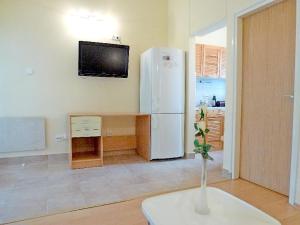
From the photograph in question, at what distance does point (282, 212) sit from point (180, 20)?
3263mm

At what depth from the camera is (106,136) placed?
154 inches

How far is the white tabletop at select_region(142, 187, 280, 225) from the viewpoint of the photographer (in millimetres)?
1124

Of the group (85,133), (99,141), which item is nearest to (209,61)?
(99,141)

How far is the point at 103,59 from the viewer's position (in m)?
3.62

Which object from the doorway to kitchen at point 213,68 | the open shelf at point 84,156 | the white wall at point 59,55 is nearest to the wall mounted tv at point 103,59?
the white wall at point 59,55

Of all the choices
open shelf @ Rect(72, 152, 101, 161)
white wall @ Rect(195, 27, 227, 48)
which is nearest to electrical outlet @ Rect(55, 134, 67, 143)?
open shelf @ Rect(72, 152, 101, 161)

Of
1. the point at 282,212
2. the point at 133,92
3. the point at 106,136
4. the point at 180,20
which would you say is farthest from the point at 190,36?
the point at 282,212

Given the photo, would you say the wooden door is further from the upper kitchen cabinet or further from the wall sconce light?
the wall sconce light

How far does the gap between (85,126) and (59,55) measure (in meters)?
1.30

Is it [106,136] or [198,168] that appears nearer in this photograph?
[198,168]

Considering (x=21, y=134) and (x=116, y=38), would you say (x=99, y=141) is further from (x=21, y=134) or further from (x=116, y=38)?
(x=116, y=38)

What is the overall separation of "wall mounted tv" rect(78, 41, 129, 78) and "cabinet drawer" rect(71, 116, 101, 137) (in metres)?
0.81

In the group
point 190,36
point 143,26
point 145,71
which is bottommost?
point 145,71

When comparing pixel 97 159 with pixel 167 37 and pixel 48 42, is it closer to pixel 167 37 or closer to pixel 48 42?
pixel 48 42
